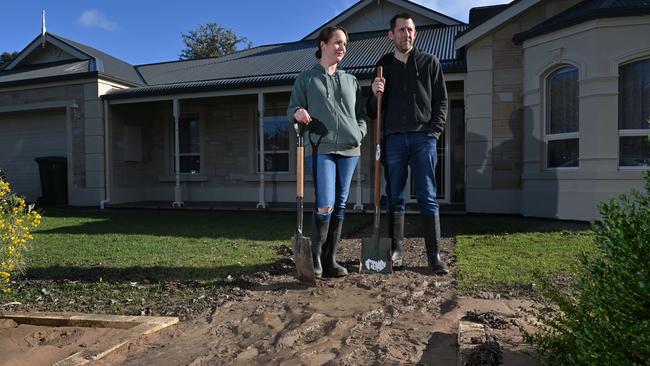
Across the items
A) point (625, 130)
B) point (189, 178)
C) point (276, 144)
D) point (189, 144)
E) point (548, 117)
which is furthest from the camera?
point (189, 144)

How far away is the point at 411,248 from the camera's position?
5.33 metres

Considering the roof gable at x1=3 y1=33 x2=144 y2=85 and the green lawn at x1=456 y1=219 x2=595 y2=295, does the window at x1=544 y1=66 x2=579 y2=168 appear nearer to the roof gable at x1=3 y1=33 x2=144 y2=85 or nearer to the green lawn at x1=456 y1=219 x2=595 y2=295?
the green lawn at x1=456 y1=219 x2=595 y2=295

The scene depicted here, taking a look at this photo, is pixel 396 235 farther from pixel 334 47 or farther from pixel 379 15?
pixel 379 15

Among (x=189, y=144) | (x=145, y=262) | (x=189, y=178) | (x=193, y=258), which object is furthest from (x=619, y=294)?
(x=189, y=144)

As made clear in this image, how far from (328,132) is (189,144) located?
373 inches

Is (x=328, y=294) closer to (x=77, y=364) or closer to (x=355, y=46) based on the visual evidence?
(x=77, y=364)

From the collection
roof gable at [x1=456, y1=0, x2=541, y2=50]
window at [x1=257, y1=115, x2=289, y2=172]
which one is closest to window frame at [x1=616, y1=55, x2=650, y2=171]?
roof gable at [x1=456, y1=0, x2=541, y2=50]

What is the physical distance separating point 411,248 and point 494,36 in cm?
471

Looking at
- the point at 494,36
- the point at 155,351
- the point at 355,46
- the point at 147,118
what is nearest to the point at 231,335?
the point at 155,351

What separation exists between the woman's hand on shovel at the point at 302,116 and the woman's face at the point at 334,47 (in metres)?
0.49

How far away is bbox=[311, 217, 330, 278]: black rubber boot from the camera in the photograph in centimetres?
370

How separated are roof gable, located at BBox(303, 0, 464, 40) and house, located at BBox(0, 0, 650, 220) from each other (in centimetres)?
4

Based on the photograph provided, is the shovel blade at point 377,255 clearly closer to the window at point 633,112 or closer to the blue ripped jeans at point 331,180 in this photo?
the blue ripped jeans at point 331,180

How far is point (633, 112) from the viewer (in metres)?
6.69
